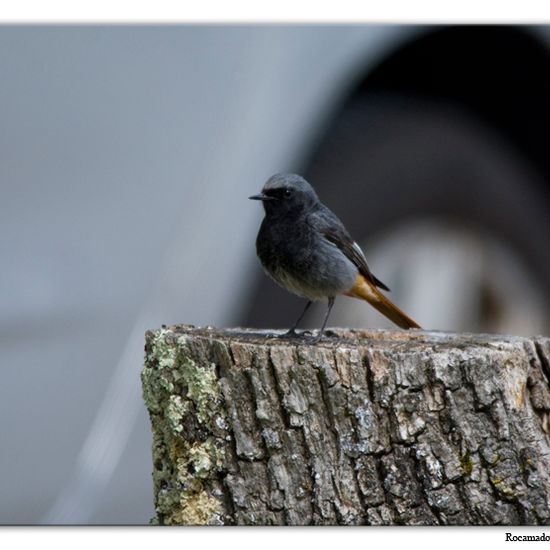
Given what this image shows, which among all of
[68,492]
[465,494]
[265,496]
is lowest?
[68,492]

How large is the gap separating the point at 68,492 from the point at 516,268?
1965 mm

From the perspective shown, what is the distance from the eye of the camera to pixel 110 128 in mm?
3727

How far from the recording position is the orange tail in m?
3.52

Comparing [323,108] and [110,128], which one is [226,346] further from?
[323,108]

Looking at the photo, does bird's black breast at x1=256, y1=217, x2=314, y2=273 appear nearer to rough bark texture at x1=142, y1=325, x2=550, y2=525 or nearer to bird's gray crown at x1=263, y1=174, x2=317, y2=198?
bird's gray crown at x1=263, y1=174, x2=317, y2=198

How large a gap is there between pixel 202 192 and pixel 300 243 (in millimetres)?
733

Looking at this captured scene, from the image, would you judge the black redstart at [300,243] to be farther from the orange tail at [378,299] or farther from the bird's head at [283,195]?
the orange tail at [378,299]

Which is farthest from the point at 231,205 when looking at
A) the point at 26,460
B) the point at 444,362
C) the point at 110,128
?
the point at 444,362

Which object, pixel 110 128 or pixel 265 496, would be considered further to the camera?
pixel 110 128

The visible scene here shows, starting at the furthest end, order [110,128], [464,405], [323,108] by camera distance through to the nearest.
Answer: [323,108] → [110,128] → [464,405]

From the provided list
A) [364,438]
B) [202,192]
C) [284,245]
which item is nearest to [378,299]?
[284,245]

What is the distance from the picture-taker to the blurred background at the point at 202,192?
3709mm

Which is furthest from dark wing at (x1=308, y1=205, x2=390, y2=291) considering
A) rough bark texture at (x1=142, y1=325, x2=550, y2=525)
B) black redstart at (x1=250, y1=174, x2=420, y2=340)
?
rough bark texture at (x1=142, y1=325, x2=550, y2=525)

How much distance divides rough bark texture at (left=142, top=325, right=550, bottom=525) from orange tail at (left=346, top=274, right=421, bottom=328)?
0.76 meters
